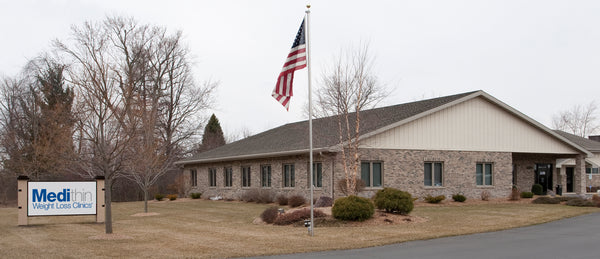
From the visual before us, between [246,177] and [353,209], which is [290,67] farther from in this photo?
[246,177]

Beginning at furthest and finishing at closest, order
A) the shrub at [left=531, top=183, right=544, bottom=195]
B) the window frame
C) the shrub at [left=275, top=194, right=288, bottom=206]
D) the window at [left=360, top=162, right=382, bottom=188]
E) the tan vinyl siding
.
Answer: the shrub at [left=531, top=183, right=544, bottom=195], the window frame, the shrub at [left=275, top=194, right=288, bottom=206], the tan vinyl siding, the window at [left=360, top=162, right=382, bottom=188]

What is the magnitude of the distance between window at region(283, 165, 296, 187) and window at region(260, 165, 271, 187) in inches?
71.6

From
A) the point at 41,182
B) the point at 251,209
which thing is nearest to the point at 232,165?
the point at 251,209

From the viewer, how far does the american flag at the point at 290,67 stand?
15398mm

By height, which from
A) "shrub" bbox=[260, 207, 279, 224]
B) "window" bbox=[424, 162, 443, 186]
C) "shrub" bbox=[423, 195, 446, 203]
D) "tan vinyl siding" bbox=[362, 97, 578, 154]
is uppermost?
"tan vinyl siding" bbox=[362, 97, 578, 154]

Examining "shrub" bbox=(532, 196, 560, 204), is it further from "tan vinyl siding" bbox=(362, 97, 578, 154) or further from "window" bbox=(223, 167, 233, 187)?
"window" bbox=(223, 167, 233, 187)

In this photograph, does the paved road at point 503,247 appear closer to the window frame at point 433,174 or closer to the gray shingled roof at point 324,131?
the gray shingled roof at point 324,131

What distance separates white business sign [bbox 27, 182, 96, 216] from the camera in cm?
1947

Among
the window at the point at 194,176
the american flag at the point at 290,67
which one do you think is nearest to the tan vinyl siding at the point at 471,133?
the american flag at the point at 290,67

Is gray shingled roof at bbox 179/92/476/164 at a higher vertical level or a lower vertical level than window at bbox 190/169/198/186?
higher

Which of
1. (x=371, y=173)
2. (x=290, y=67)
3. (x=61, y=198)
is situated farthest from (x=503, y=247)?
(x=61, y=198)

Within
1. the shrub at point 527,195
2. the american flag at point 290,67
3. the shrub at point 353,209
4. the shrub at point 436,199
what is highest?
the american flag at point 290,67

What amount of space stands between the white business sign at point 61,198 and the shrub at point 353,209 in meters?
8.70

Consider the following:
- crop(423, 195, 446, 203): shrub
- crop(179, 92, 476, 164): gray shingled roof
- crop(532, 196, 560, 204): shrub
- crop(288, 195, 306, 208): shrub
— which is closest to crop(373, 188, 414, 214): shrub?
crop(179, 92, 476, 164): gray shingled roof
